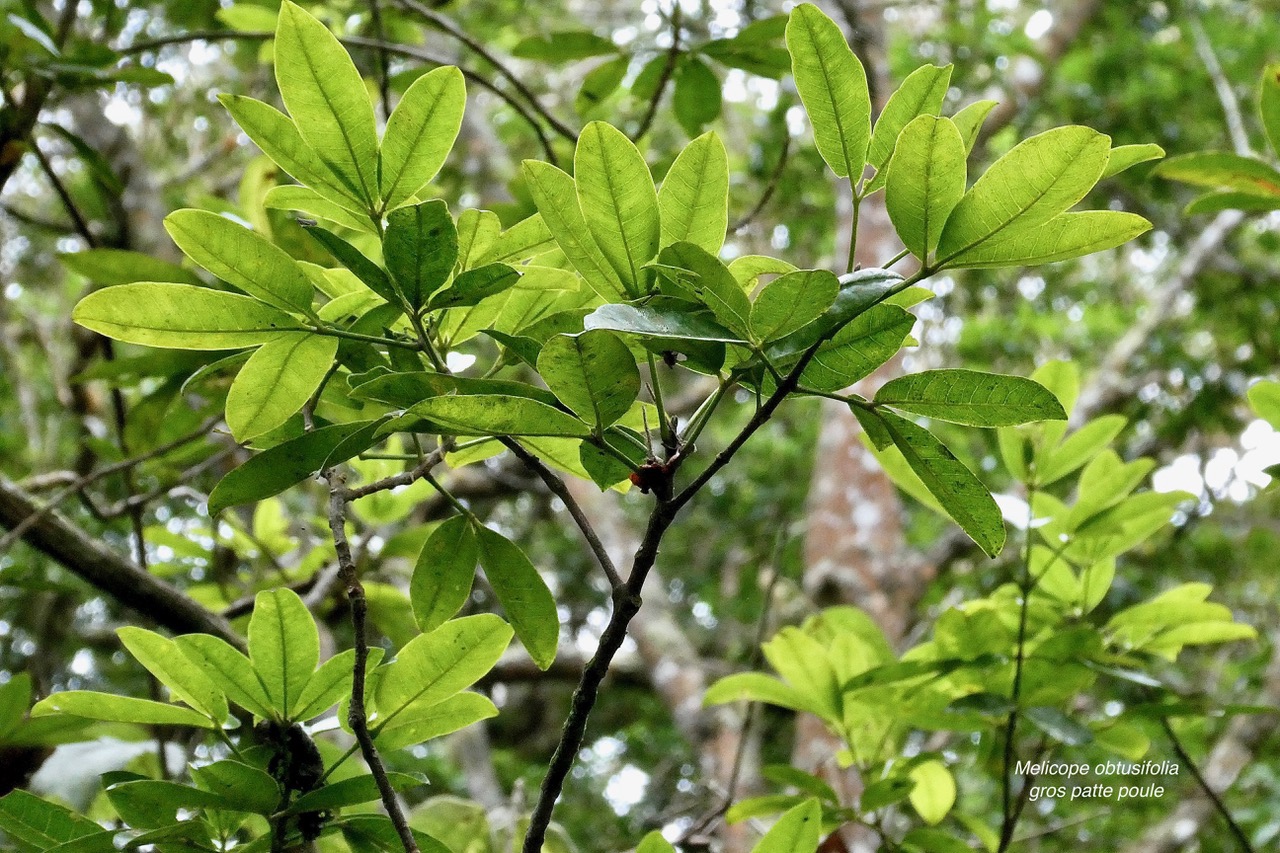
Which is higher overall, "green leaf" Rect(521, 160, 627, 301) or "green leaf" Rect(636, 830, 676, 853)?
"green leaf" Rect(521, 160, 627, 301)

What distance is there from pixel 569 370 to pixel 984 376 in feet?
0.73

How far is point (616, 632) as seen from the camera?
0.57 metres

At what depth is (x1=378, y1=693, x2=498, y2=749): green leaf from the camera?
720 millimetres

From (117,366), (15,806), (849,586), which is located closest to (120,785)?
(15,806)

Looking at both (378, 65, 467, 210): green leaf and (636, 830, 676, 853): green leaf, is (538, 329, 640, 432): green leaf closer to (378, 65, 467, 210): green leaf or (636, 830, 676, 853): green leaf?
(378, 65, 467, 210): green leaf

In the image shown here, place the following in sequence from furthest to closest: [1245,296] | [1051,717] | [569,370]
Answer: [1245,296] < [1051,717] < [569,370]

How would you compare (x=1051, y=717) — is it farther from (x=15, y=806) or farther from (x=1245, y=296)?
(x=1245, y=296)

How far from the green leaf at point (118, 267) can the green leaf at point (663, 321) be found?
69cm

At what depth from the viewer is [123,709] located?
711mm

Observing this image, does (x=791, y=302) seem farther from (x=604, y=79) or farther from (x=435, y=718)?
(x=604, y=79)

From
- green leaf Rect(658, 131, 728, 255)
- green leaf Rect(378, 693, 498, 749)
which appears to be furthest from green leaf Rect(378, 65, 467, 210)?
green leaf Rect(378, 693, 498, 749)

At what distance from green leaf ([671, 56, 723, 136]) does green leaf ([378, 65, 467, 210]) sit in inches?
32.9

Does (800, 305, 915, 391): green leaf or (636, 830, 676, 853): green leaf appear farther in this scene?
(636, 830, 676, 853): green leaf

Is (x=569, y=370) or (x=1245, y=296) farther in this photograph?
(x=1245, y=296)
